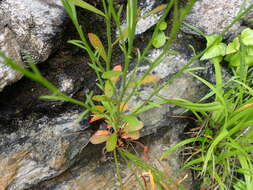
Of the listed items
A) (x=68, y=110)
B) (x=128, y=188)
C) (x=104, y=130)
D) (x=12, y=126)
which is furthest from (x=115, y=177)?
(x=12, y=126)

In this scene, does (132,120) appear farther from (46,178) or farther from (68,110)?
(46,178)

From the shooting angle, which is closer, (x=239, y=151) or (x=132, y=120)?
(x=132, y=120)

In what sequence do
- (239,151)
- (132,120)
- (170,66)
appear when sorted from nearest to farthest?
1. (132,120)
2. (239,151)
3. (170,66)

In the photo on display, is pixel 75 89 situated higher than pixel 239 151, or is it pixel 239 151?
pixel 75 89

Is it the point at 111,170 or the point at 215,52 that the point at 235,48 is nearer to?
the point at 215,52

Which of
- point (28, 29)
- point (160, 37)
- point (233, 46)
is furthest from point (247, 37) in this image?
point (28, 29)

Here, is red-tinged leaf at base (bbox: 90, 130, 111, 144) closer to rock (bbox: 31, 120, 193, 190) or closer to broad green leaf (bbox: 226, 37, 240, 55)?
rock (bbox: 31, 120, 193, 190)

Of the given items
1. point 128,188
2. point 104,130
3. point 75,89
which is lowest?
point 128,188
